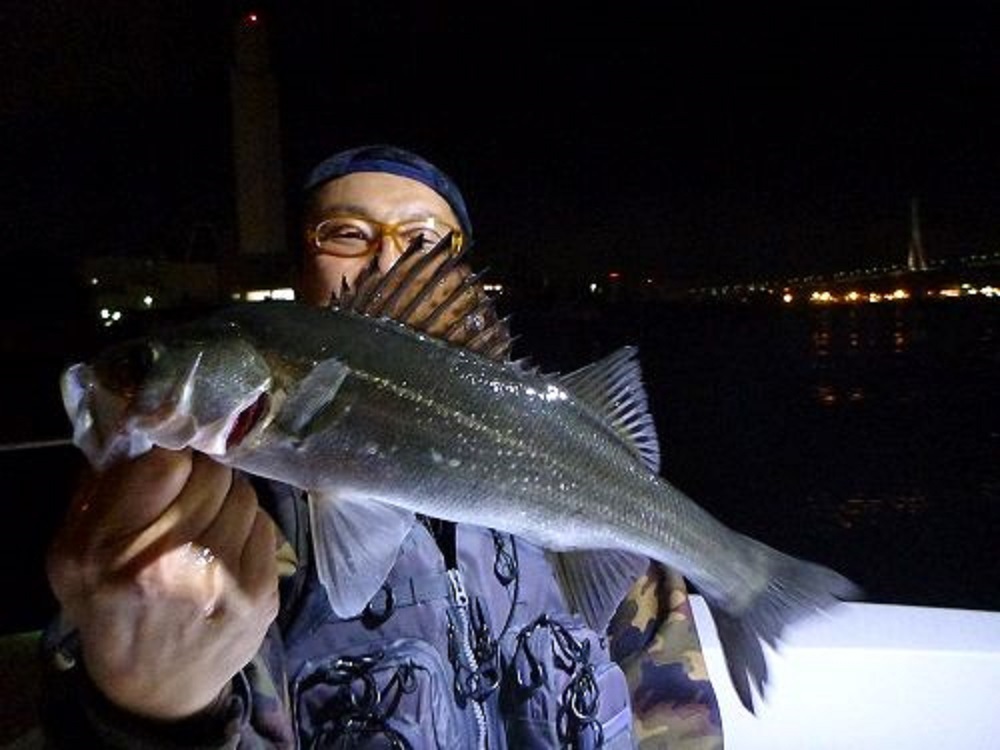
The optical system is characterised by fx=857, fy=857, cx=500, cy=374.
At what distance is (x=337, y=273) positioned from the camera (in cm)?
269

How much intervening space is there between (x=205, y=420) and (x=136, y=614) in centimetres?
34

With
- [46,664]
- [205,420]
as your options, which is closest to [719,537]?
[205,420]

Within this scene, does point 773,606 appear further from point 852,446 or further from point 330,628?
point 852,446

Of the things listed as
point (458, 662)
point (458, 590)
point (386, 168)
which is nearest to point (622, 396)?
point (458, 590)

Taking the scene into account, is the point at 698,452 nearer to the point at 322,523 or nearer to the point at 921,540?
the point at 921,540

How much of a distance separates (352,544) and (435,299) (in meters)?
0.57

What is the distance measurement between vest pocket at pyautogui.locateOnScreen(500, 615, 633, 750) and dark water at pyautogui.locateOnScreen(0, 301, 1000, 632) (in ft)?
2.68

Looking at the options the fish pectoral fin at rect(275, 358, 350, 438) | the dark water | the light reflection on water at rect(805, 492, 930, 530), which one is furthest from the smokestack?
the fish pectoral fin at rect(275, 358, 350, 438)

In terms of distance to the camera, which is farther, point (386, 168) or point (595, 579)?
point (386, 168)

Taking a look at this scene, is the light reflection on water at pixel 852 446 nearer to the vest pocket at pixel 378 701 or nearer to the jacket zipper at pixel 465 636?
the jacket zipper at pixel 465 636

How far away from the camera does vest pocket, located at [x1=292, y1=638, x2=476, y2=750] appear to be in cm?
217

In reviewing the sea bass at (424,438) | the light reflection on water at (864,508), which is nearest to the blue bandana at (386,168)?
the sea bass at (424,438)

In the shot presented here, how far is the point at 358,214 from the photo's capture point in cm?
278

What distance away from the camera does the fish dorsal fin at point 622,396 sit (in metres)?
2.07
